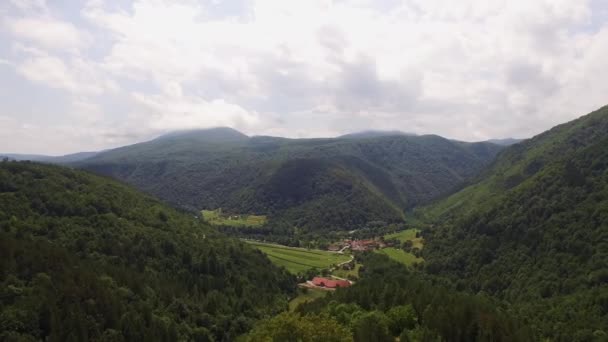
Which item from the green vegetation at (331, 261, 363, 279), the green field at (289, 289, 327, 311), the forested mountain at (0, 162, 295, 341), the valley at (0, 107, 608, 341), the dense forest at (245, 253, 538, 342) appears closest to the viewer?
the dense forest at (245, 253, 538, 342)

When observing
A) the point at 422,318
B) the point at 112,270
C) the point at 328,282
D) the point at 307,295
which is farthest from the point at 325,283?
the point at 112,270

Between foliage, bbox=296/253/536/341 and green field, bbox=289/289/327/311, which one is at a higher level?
foliage, bbox=296/253/536/341

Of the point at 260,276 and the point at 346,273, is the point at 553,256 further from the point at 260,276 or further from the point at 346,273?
the point at 260,276

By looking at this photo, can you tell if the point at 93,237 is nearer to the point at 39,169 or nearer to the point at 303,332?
the point at 39,169

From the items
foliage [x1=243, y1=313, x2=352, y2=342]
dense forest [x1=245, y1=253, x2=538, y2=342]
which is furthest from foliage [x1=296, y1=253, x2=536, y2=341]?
foliage [x1=243, y1=313, x2=352, y2=342]

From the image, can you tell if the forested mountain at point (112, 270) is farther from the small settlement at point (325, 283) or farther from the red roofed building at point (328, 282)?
the red roofed building at point (328, 282)

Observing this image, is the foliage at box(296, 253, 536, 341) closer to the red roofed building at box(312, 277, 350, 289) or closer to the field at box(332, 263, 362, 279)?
the red roofed building at box(312, 277, 350, 289)

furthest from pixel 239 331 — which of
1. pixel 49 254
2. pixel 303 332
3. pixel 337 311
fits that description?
pixel 303 332
